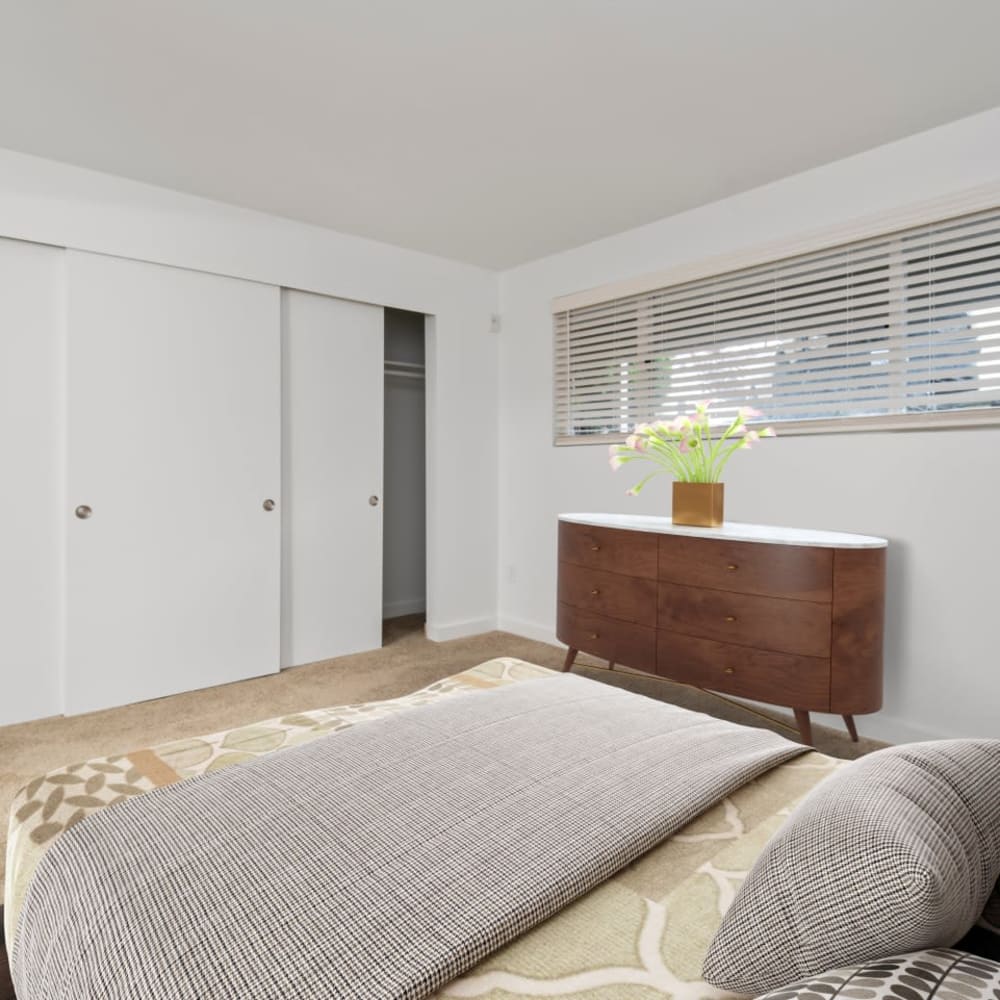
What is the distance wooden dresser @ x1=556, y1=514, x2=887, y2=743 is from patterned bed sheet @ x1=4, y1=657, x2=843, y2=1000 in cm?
120

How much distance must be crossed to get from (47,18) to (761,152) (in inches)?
102

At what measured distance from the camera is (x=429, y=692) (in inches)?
69.6

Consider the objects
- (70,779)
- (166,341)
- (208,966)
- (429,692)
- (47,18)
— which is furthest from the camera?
(166,341)

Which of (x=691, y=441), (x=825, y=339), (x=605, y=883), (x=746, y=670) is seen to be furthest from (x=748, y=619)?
(x=605, y=883)

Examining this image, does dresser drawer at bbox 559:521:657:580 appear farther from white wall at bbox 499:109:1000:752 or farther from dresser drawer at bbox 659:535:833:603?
white wall at bbox 499:109:1000:752

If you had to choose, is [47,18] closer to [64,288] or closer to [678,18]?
[64,288]

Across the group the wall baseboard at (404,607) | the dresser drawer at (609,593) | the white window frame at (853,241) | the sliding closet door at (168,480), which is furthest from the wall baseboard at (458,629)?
the white window frame at (853,241)

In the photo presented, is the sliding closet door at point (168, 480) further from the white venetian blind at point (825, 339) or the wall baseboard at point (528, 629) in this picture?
the white venetian blind at point (825, 339)

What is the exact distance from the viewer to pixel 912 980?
0.56 m

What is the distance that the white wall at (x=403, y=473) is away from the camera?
5023 mm

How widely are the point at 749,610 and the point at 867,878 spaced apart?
2026 mm

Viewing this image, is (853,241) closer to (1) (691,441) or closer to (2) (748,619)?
(1) (691,441)

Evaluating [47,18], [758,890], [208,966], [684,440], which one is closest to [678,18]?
[684,440]

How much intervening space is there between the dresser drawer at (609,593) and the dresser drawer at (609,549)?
0.03 m
